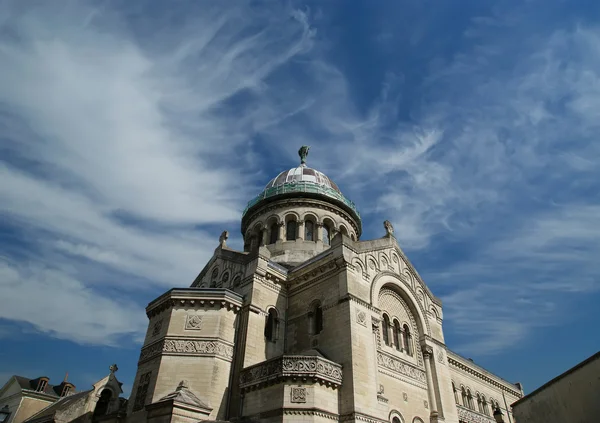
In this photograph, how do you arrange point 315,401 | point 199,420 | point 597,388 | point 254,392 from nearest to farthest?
1. point 597,388
2. point 199,420
3. point 315,401
4. point 254,392

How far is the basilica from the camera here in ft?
58.6

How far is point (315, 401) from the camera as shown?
17219 millimetres

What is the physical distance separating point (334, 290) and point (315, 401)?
585 cm

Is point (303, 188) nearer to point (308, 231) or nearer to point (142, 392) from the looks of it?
point (308, 231)

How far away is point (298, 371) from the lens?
17.7 meters

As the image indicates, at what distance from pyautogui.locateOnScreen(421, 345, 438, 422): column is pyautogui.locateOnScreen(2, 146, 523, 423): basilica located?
0.20ft

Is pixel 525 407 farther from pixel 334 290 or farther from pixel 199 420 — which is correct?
pixel 199 420

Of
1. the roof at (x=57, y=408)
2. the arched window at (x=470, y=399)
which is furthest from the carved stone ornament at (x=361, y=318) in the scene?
A: the arched window at (x=470, y=399)

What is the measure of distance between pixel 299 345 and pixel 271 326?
74.3 inches

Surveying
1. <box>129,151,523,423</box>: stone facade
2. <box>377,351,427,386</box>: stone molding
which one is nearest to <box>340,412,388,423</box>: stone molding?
<box>129,151,523,423</box>: stone facade

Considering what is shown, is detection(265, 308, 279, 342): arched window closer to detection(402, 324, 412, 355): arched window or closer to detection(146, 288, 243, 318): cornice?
detection(146, 288, 243, 318): cornice

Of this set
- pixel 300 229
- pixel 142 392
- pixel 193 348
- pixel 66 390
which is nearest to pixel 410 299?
pixel 300 229

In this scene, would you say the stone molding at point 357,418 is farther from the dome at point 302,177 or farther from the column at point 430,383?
the dome at point 302,177

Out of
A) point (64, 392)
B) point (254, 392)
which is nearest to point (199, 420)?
point (254, 392)
